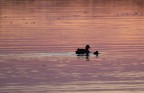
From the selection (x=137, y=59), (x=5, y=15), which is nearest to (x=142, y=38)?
(x=137, y=59)

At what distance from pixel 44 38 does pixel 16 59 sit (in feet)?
32.0

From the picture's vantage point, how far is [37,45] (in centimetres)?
3791

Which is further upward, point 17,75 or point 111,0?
point 111,0

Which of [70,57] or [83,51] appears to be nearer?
[70,57]

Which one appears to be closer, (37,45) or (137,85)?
(137,85)

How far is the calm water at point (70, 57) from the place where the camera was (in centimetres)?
2541

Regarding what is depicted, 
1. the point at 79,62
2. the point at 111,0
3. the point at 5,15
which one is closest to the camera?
the point at 79,62

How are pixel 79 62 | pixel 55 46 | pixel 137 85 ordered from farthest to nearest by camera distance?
pixel 55 46 < pixel 79 62 < pixel 137 85

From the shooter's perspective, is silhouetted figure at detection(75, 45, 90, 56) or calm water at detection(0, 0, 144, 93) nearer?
calm water at detection(0, 0, 144, 93)

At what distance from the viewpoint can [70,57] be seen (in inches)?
1318

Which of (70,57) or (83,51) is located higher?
(83,51)

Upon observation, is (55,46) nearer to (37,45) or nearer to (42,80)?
(37,45)

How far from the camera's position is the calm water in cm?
2541

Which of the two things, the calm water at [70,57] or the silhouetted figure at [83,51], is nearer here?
the calm water at [70,57]
